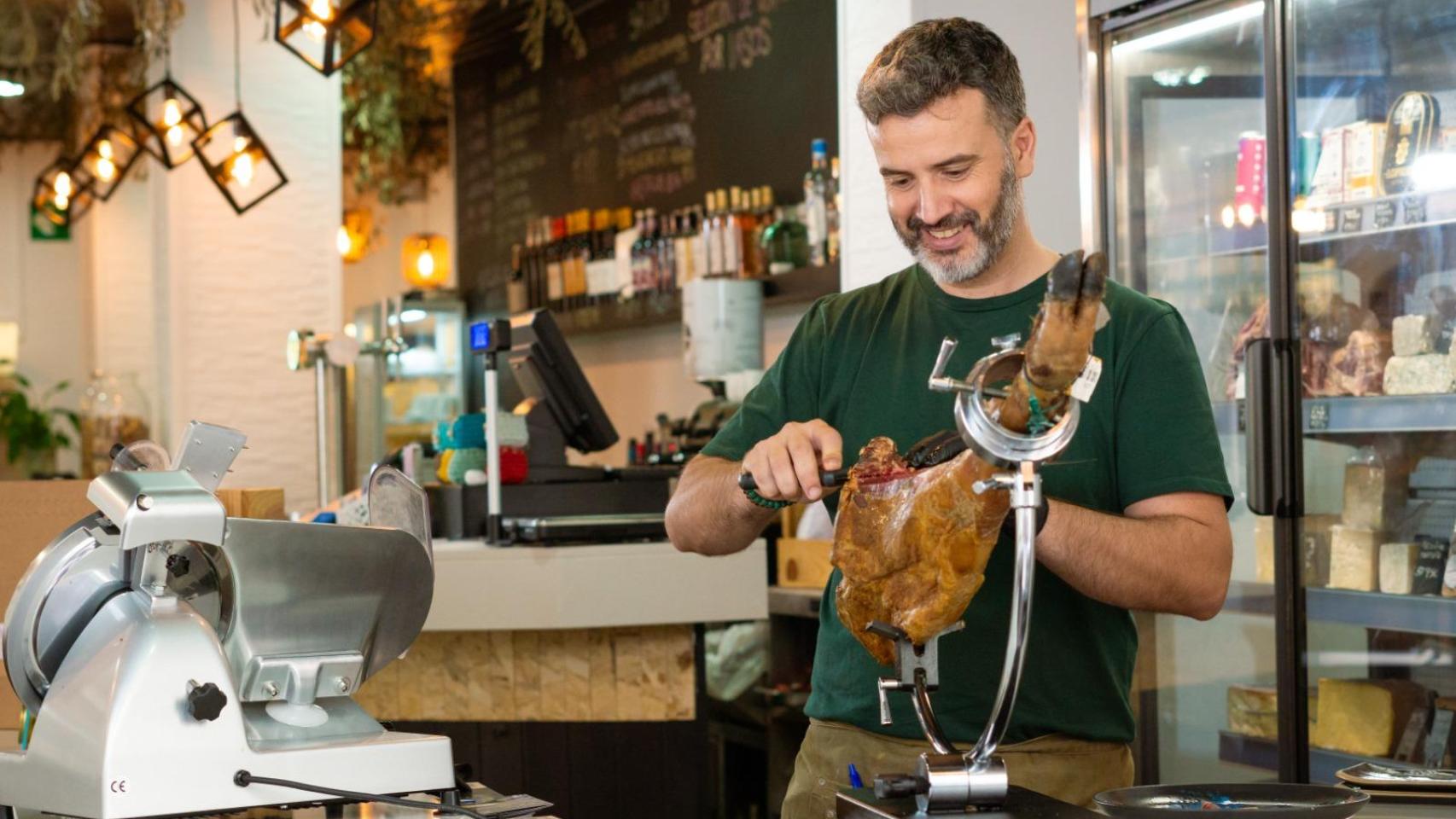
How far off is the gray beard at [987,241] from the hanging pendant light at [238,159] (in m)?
4.80

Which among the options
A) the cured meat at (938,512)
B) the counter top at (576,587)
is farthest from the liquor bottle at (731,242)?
the cured meat at (938,512)

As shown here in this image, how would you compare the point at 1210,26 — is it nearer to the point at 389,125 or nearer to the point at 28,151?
the point at 389,125

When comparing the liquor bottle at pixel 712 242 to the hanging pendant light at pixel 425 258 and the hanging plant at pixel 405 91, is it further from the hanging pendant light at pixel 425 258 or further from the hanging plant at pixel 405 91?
the hanging pendant light at pixel 425 258

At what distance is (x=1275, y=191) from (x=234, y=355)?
4744 mm

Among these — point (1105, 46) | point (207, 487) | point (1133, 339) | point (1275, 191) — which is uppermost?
point (1105, 46)

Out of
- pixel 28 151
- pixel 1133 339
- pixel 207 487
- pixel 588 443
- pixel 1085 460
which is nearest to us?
pixel 207 487

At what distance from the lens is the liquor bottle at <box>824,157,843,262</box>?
4973mm

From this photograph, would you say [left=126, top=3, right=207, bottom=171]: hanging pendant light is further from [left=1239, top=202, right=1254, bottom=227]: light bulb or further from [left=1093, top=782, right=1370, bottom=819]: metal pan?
[left=1093, top=782, right=1370, bottom=819]: metal pan

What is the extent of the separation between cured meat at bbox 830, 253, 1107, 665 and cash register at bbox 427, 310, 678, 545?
2156 millimetres

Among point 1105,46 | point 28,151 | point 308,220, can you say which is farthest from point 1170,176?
point 28,151

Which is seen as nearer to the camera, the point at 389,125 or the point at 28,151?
the point at 389,125

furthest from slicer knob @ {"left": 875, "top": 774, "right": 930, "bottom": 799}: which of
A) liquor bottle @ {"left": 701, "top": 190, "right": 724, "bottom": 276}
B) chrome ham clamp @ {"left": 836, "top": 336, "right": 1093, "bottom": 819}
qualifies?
liquor bottle @ {"left": 701, "top": 190, "right": 724, "bottom": 276}

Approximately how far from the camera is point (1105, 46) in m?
3.55

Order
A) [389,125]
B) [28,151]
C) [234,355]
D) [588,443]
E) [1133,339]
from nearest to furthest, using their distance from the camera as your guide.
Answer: [1133,339] < [588,443] < [234,355] < [389,125] < [28,151]
